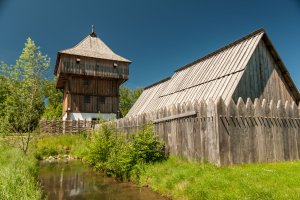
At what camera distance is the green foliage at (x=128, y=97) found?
2913 inches

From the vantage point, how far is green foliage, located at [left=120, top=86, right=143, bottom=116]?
7400 cm

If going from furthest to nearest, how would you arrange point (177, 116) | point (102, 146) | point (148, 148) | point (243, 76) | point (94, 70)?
point (94, 70), point (102, 146), point (243, 76), point (148, 148), point (177, 116)

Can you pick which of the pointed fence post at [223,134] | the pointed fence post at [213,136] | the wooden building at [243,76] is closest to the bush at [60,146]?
the wooden building at [243,76]

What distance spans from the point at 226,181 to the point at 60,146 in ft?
61.1

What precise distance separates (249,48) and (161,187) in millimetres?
8203

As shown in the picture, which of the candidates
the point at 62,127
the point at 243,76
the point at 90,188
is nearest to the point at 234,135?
the point at 243,76

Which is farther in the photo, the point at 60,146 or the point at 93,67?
the point at 93,67

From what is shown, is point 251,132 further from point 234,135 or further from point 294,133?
point 294,133

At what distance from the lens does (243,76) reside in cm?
1120

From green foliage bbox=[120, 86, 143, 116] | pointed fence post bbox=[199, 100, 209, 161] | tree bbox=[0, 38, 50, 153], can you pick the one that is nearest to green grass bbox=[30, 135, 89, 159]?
tree bbox=[0, 38, 50, 153]

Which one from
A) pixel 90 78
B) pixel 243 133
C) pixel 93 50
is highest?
pixel 93 50

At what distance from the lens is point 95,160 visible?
1283 centimetres

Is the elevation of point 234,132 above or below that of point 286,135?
above

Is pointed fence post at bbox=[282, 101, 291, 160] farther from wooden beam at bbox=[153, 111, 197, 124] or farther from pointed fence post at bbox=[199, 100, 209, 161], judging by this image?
wooden beam at bbox=[153, 111, 197, 124]
